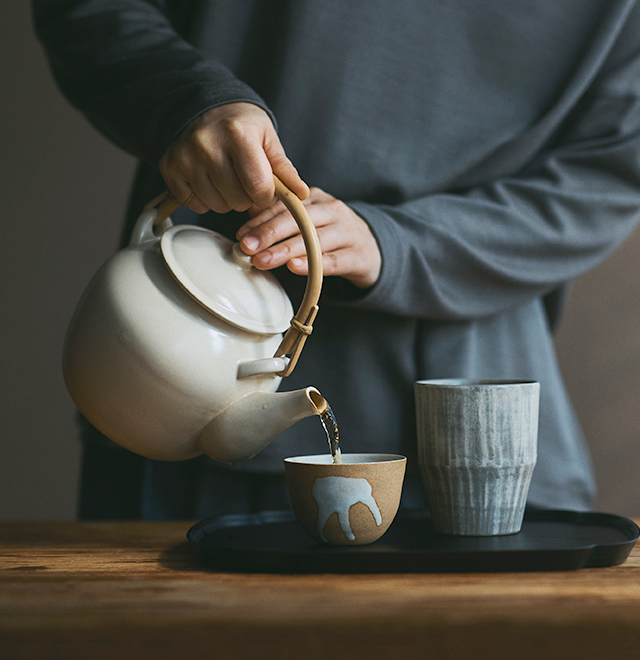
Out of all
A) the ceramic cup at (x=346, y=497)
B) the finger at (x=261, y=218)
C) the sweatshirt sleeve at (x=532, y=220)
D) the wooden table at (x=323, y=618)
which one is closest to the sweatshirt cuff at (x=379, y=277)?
the sweatshirt sleeve at (x=532, y=220)

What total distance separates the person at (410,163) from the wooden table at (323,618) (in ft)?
1.08

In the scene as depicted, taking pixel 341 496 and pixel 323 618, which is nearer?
pixel 323 618

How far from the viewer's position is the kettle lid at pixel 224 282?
549mm

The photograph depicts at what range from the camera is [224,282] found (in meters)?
0.56

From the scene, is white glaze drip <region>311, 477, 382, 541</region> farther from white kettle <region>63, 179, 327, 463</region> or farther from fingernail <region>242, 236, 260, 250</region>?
fingernail <region>242, 236, 260, 250</region>

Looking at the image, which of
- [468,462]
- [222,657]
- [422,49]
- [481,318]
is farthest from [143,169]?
[222,657]

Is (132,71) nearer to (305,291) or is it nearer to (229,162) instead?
(229,162)

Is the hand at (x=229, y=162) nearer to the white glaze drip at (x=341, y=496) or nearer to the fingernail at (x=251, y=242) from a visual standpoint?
the fingernail at (x=251, y=242)

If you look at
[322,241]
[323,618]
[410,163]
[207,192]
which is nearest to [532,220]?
[410,163]

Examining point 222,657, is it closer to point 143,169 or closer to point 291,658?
point 291,658

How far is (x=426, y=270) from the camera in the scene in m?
0.77

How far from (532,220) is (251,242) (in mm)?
423

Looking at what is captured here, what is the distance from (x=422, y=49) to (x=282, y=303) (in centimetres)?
44

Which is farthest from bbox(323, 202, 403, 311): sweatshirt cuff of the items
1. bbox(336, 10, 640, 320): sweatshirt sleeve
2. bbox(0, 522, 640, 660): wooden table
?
bbox(0, 522, 640, 660): wooden table
